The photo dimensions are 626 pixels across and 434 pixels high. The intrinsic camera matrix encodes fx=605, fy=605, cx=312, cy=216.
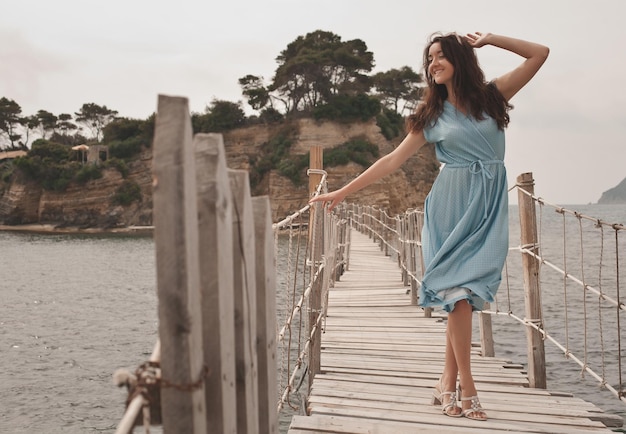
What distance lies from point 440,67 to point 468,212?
1.97ft

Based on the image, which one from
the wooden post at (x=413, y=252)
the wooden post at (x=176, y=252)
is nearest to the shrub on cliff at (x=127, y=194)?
the wooden post at (x=413, y=252)

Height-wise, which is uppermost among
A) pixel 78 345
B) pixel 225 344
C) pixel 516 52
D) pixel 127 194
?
pixel 127 194

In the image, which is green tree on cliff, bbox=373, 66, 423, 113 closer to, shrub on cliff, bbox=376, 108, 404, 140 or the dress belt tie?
shrub on cliff, bbox=376, 108, 404, 140

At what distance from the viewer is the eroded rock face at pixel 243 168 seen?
132 ft

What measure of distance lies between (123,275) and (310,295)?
60.8 feet

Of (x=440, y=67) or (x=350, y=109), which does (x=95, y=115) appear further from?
(x=440, y=67)

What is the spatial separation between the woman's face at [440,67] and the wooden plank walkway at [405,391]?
139cm

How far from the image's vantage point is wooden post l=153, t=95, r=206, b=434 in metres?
0.94

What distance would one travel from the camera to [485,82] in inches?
97.5

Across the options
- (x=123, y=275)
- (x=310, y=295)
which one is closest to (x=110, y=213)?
(x=123, y=275)

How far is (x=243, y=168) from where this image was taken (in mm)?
43250

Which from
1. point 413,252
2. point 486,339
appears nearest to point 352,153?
point 413,252

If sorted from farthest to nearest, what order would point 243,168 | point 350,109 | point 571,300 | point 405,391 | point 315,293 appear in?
1. point 243,168
2. point 350,109
3. point 571,300
4. point 315,293
5. point 405,391

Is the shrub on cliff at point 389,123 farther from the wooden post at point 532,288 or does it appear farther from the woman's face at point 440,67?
the woman's face at point 440,67
